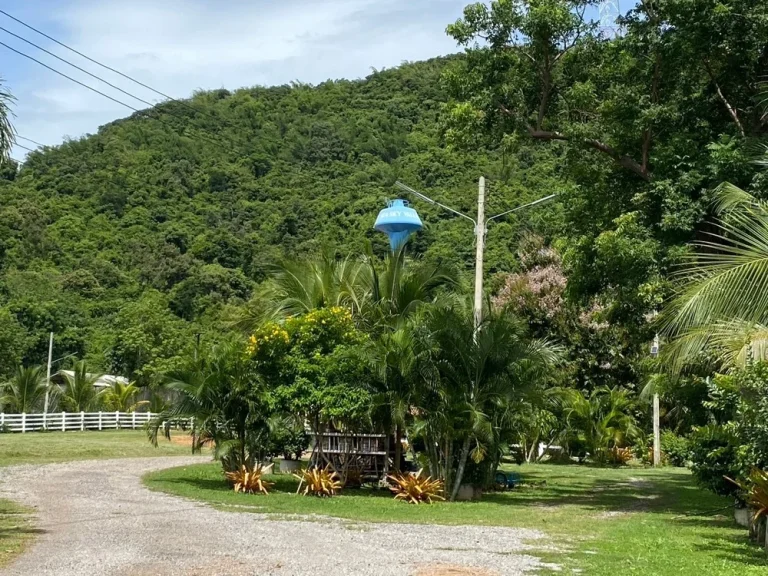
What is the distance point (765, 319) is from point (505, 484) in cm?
1148

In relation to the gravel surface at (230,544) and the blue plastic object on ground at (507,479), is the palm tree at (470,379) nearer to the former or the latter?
the blue plastic object on ground at (507,479)

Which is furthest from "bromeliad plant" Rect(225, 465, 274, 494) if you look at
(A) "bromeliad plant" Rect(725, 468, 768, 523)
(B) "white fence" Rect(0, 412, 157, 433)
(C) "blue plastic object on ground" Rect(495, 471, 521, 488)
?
(B) "white fence" Rect(0, 412, 157, 433)

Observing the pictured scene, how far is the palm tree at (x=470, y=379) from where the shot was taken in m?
18.7

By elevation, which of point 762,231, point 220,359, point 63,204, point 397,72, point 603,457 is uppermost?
point 397,72

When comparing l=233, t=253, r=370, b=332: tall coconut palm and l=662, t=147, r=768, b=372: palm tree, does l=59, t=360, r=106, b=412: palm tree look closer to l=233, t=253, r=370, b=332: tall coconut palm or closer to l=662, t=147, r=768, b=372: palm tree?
l=233, t=253, r=370, b=332: tall coconut palm

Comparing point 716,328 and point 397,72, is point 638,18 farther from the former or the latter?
point 397,72

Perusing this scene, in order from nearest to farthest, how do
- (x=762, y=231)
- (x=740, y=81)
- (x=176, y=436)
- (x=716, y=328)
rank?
(x=762, y=231) < (x=716, y=328) < (x=740, y=81) < (x=176, y=436)

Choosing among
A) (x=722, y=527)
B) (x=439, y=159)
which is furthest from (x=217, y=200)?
(x=722, y=527)

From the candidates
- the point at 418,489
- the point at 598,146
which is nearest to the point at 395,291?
the point at 598,146

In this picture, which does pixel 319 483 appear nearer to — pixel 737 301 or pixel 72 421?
pixel 737 301

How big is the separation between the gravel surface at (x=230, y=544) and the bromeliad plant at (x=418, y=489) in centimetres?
403

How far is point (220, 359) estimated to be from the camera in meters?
19.9

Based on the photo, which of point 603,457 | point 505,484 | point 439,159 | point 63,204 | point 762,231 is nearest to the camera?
point 762,231

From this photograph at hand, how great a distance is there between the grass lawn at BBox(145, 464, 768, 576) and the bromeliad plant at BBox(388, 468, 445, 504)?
40cm
